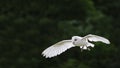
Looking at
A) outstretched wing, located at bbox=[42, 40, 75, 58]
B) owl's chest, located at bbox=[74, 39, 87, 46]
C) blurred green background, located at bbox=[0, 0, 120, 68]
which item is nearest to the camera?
owl's chest, located at bbox=[74, 39, 87, 46]

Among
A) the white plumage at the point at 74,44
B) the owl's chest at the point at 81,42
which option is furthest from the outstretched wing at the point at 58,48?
the owl's chest at the point at 81,42

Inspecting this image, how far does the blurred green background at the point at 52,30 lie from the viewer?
16531 millimetres

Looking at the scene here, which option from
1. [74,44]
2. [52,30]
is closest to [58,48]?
[74,44]

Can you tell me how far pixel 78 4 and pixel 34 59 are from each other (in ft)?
6.54

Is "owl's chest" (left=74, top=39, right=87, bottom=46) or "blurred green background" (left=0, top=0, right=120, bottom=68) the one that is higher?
"blurred green background" (left=0, top=0, right=120, bottom=68)

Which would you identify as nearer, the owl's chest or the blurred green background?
the owl's chest

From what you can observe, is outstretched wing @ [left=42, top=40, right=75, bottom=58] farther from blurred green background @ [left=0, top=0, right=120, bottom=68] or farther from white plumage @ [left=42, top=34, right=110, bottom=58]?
blurred green background @ [left=0, top=0, right=120, bottom=68]

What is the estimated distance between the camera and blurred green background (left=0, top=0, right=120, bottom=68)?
651 inches

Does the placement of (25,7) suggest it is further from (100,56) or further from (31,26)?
(100,56)

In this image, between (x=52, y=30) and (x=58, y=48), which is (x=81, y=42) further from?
(x=52, y=30)

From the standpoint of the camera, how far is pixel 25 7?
699 inches

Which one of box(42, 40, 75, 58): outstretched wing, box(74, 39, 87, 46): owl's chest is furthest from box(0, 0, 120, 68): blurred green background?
box(74, 39, 87, 46): owl's chest

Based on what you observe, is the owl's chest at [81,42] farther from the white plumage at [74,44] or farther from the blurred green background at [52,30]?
the blurred green background at [52,30]

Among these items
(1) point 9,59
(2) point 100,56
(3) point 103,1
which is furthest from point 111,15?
(1) point 9,59
